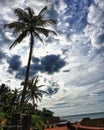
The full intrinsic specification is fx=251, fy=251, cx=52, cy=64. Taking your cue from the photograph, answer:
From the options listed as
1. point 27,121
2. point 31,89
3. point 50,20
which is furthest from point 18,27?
point 31,89

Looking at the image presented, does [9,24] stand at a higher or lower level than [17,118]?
higher

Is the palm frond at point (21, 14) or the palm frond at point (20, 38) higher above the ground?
the palm frond at point (21, 14)

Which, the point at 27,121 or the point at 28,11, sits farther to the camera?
the point at 28,11

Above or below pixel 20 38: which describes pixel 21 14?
above

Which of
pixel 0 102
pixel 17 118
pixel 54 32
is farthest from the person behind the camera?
pixel 0 102

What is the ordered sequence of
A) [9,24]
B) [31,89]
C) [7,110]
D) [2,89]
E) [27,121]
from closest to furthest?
1. [27,121]
2. [9,24]
3. [7,110]
4. [2,89]
5. [31,89]

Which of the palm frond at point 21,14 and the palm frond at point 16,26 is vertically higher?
the palm frond at point 21,14

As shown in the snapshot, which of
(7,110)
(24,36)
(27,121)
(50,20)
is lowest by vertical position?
(27,121)

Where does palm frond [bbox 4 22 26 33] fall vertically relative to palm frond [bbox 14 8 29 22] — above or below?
below

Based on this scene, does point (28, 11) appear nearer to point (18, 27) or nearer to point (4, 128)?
point (18, 27)

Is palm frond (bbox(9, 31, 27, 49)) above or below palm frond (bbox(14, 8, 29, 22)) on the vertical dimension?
below

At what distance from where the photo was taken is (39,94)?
5994cm

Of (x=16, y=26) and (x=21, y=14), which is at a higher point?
(x=21, y=14)

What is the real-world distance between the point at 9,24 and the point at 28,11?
10.6 ft
